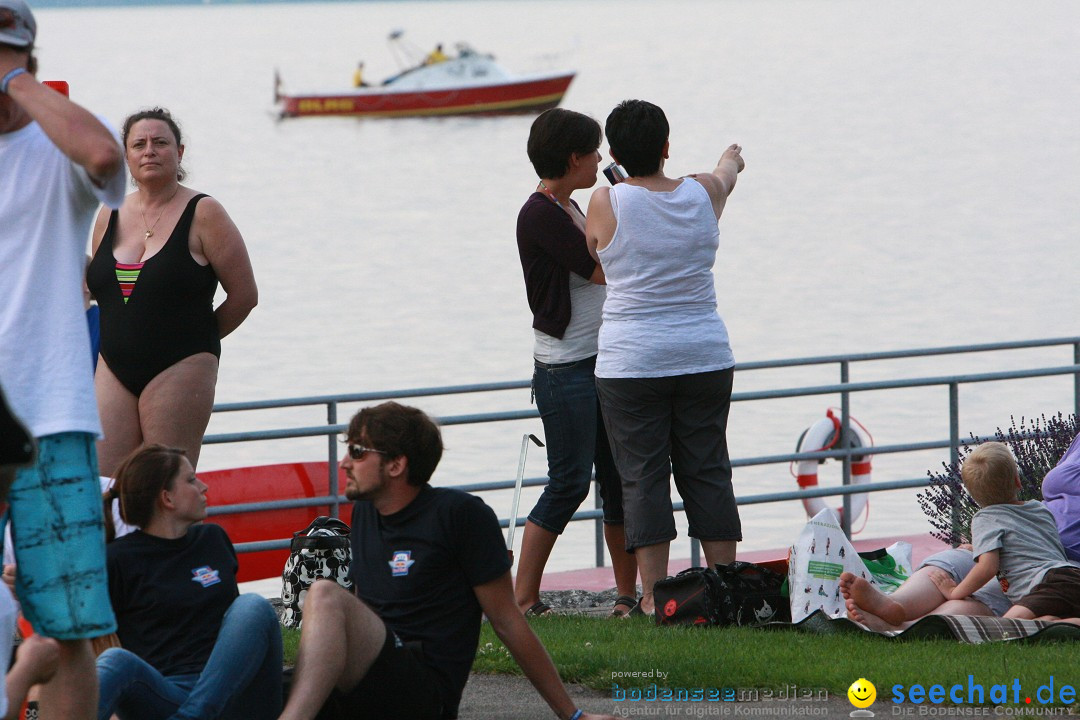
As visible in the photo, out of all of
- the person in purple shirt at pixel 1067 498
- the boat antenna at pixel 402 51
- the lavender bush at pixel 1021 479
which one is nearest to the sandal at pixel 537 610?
the lavender bush at pixel 1021 479

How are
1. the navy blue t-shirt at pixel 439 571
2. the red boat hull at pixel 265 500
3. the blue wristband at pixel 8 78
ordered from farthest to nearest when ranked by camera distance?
the red boat hull at pixel 265 500, the navy blue t-shirt at pixel 439 571, the blue wristband at pixel 8 78

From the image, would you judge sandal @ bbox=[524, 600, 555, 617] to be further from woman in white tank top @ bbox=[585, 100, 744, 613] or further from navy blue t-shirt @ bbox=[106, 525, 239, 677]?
navy blue t-shirt @ bbox=[106, 525, 239, 677]

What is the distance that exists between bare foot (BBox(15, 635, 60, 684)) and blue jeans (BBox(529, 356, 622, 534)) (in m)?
2.65

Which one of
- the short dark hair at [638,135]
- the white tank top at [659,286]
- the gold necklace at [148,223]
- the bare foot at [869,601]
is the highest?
the short dark hair at [638,135]

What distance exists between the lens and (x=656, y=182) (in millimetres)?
5727

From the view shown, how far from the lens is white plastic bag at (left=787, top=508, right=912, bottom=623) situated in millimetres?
5582

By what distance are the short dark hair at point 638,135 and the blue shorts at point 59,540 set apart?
2.62 m

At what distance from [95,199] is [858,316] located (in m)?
22.1

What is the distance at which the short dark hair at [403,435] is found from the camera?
4266mm

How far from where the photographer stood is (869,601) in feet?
18.2

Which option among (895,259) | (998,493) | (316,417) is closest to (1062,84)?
(895,259)

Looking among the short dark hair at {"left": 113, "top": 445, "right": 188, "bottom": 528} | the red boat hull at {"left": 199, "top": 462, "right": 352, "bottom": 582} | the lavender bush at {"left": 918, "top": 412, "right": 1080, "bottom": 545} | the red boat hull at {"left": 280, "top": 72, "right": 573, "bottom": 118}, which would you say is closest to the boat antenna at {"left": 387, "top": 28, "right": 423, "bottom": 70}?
the red boat hull at {"left": 280, "top": 72, "right": 573, "bottom": 118}

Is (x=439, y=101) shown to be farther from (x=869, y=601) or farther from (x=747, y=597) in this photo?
(x=869, y=601)

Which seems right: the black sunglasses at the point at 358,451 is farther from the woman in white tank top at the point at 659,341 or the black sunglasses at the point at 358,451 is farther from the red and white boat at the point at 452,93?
the red and white boat at the point at 452,93
